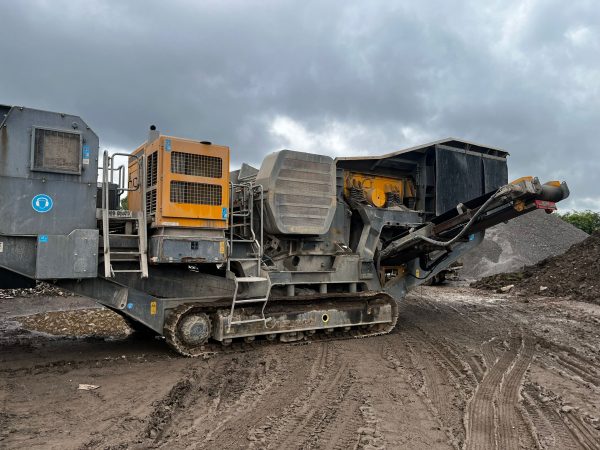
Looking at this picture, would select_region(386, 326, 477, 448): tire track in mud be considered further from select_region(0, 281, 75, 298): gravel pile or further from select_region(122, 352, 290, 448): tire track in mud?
select_region(0, 281, 75, 298): gravel pile

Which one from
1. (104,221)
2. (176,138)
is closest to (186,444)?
(104,221)

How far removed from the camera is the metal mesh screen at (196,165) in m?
6.86

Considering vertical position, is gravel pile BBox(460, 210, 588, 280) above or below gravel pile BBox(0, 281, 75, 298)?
above

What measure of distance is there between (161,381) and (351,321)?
11.7ft

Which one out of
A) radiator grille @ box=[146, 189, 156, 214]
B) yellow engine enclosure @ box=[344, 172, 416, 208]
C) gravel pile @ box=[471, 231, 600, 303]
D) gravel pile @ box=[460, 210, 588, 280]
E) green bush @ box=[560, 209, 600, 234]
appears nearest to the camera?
radiator grille @ box=[146, 189, 156, 214]

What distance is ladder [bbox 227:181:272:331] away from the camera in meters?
7.29

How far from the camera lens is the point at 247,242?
7.84 m

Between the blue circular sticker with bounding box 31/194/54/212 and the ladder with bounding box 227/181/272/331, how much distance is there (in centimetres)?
246

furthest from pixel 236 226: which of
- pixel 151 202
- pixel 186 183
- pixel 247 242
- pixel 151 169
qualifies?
pixel 151 169

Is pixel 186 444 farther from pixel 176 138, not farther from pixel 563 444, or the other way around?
pixel 176 138

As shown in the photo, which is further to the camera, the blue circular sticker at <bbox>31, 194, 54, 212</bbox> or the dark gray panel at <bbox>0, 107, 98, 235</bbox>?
the blue circular sticker at <bbox>31, 194, 54, 212</bbox>

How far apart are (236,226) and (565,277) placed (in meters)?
13.0

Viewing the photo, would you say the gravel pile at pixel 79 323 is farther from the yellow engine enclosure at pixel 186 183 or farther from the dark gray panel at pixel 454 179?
the dark gray panel at pixel 454 179

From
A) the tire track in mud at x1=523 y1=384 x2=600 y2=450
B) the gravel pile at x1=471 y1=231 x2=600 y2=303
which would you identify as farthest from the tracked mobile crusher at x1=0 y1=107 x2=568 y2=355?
the gravel pile at x1=471 y1=231 x2=600 y2=303
